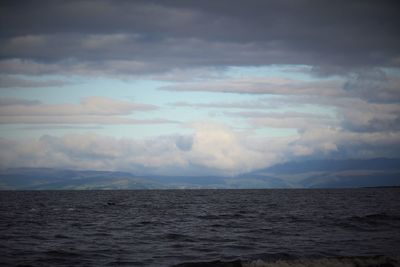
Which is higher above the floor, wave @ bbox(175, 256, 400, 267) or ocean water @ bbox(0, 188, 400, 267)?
wave @ bbox(175, 256, 400, 267)

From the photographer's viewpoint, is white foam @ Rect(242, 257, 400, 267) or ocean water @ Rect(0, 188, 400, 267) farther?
ocean water @ Rect(0, 188, 400, 267)

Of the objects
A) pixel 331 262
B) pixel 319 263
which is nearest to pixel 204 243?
pixel 319 263

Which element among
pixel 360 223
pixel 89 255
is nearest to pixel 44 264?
pixel 89 255

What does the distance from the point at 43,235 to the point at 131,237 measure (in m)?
8.59

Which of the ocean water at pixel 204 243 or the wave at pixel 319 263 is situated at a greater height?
the wave at pixel 319 263

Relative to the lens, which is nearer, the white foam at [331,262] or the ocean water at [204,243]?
the white foam at [331,262]

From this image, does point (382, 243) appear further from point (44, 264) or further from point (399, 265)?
point (44, 264)

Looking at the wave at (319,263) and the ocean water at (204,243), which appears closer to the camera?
the wave at (319,263)

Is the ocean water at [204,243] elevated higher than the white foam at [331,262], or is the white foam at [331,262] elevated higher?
the white foam at [331,262]

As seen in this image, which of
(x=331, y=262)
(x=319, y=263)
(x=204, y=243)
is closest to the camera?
(x=319, y=263)

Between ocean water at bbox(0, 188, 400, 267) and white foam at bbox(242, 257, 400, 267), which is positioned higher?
white foam at bbox(242, 257, 400, 267)

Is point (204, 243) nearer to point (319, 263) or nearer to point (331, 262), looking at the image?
point (319, 263)

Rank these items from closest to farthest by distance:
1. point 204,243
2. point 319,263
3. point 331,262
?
1. point 319,263
2. point 331,262
3. point 204,243

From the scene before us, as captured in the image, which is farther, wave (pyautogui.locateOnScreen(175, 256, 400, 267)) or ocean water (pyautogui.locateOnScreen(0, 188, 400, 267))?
ocean water (pyautogui.locateOnScreen(0, 188, 400, 267))
